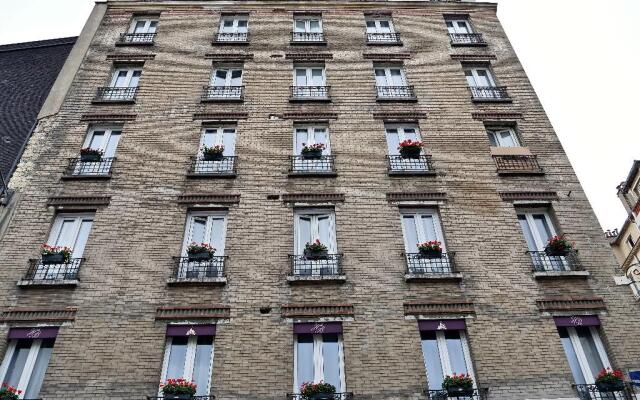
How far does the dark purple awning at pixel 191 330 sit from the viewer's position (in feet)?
36.4

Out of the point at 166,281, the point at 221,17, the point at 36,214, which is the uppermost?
the point at 221,17

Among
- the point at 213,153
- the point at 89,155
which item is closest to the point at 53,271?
the point at 89,155

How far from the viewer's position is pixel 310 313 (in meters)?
11.4

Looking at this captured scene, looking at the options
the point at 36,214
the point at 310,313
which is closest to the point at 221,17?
the point at 36,214

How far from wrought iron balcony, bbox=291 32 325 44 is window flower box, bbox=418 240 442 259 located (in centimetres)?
953

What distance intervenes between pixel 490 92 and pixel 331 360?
35.8ft

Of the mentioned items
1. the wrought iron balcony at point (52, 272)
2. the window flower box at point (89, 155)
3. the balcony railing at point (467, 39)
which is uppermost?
the balcony railing at point (467, 39)

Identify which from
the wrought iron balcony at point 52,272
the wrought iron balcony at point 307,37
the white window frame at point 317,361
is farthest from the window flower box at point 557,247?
the wrought iron balcony at point 52,272

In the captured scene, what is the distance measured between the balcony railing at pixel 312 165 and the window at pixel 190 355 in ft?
16.8

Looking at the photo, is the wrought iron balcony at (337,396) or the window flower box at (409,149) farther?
the window flower box at (409,149)

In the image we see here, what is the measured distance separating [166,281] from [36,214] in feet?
13.8

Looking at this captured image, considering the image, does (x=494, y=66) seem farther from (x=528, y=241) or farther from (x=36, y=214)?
(x=36, y=214)

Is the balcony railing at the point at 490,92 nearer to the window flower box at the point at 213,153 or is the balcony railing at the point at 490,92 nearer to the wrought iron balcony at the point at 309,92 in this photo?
the wrought iron balcony at the point at 309,92

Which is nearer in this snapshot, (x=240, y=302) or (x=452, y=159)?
(x=240, y=302)
